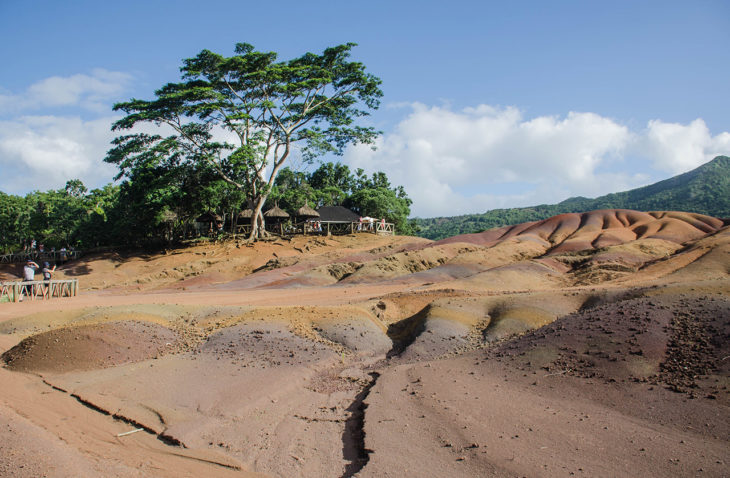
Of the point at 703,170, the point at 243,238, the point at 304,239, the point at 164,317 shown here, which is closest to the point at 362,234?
the point at 304,239

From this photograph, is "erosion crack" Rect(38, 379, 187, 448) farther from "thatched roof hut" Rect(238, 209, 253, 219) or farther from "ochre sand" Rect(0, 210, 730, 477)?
"thatched roof hut" Rect(238, 209, 253, 219)

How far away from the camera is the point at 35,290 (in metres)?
21.4

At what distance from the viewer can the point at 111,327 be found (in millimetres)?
10391

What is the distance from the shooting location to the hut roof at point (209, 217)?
41.9 metres

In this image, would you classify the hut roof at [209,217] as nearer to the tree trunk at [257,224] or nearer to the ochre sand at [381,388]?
the tree trunk at [257,224]

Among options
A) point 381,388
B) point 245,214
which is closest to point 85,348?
point 381,388

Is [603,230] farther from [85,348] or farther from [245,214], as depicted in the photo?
[85,348]

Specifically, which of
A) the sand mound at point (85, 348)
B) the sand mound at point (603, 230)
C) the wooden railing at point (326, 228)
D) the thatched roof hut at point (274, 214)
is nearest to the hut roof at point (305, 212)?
the wooden railing at point (326, 228)

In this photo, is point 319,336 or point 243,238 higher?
point 243,238

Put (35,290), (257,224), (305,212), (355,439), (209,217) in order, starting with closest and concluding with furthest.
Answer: (355,439)
(35,290)
(257,224)
(209,217)
(305,212)

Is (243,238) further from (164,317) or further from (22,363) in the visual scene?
(22,363)

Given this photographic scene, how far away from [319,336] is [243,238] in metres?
28.5

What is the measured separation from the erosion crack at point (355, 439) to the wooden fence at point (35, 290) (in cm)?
1671

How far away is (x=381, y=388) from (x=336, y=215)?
40493 mm
